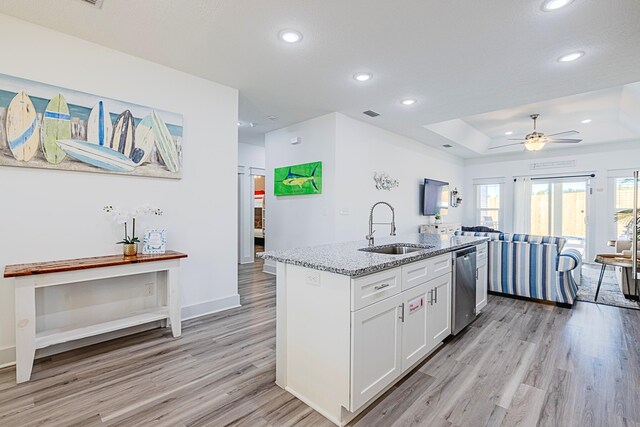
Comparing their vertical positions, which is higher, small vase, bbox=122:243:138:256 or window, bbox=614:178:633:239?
window, bbox=614:178:633:239

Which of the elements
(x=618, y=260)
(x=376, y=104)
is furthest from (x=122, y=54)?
(x=618, y=260)

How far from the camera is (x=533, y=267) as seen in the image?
12.9 feet

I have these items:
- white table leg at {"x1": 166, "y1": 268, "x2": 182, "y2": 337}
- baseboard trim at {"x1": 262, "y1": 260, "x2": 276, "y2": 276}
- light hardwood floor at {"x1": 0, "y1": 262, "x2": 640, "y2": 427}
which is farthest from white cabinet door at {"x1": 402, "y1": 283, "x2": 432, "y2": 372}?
baseboard trim at {"x1": 262, "y1": 260, "x2": 276, "y2": 276}

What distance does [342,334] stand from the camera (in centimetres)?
169

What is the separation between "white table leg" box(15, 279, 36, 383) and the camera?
208cm

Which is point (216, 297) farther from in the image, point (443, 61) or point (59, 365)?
point (443, 61)

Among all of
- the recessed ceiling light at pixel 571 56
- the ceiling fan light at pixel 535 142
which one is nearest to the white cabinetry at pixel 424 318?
the recessed ceiling light at pixel 571 56

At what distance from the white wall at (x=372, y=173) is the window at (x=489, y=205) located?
2138 millimetres

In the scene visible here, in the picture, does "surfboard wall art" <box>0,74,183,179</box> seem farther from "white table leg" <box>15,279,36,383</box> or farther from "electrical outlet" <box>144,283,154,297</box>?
"electrical outlet" <box>144,283,154,297</box>

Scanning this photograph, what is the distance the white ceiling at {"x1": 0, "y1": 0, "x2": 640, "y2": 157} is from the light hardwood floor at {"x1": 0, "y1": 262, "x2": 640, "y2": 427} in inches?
105

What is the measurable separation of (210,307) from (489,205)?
7.80 meters

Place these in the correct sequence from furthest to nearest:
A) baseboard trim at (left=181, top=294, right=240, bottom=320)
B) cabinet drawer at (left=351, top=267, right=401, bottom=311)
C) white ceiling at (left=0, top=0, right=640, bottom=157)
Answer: baseboard trim at (left=181, top=294, right=240, bottom=320) → white ceiling at (left=0, top=0, right=640, bottom=157) → cabinet drawer at (left=351, top=267, right=401, bottom=311)

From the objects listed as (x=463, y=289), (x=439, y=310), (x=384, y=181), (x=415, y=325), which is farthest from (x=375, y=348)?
(x=384, y=181)

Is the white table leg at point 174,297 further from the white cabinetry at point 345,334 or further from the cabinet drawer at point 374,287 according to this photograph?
the cabinet drawer at point 374,287
